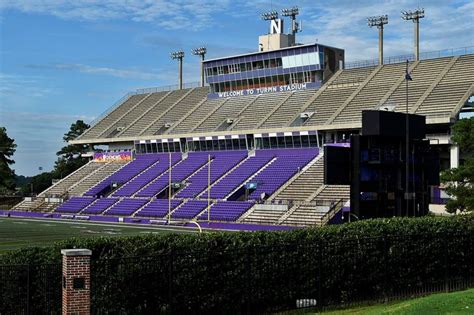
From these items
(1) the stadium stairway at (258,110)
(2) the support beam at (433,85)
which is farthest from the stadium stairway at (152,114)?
(2) the support beam at (433,85)

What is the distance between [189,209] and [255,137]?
14.2 meters

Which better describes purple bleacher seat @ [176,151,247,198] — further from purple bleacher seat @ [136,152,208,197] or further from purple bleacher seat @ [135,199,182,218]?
purple bleacher seat @ [135,199,182,218]

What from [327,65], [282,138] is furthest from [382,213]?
[327,65]

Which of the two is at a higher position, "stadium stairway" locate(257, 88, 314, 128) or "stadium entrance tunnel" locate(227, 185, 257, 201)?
"stadium stairway" locate(257, 88, 314, 128)

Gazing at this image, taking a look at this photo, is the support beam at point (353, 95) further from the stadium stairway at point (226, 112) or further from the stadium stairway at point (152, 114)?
the stadium stairway at point (152, 114)

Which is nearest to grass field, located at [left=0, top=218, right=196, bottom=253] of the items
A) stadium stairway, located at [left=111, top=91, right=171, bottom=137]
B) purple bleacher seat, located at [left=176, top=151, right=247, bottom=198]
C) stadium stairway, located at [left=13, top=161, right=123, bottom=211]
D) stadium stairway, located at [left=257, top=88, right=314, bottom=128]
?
purple bleacher seat, located at [left=176, top=151, right=247, bottom=198]

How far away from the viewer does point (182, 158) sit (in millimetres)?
80125

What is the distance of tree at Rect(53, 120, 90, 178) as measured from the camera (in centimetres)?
11375

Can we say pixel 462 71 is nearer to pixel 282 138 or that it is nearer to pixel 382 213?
pixel 282 138

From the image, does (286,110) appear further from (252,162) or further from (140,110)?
(140,110)

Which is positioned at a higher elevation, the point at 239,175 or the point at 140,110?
the point at 140,110

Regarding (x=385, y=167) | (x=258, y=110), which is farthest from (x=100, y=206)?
(x=385, y=167)

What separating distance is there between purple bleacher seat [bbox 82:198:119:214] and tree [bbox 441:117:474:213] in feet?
137

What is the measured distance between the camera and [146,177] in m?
77.1
